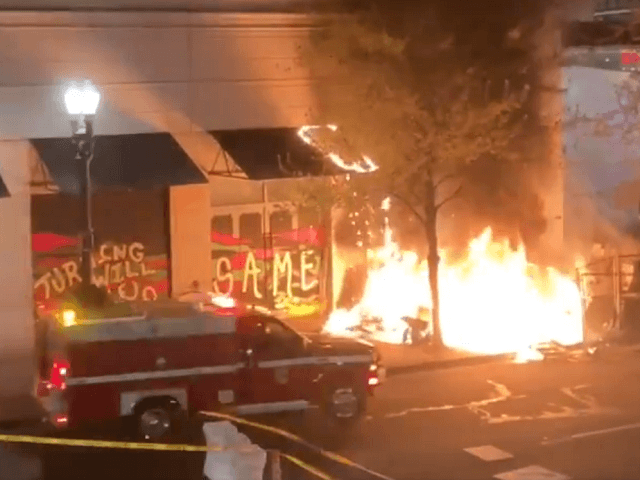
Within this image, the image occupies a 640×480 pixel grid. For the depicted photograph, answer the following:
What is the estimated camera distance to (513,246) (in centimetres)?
2184

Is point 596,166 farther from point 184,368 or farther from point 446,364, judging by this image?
point 184,368

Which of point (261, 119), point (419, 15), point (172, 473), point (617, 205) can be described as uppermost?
point (419, 15)

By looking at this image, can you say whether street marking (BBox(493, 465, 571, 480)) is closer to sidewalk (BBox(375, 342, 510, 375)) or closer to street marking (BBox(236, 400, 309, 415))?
street marking (BBox(236, 400, 309, 415))

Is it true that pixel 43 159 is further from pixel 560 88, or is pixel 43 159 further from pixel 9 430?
pixel 560 88

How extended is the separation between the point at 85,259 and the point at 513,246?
8.03m

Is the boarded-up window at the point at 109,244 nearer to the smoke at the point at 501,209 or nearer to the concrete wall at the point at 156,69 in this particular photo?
the concrete wall at the point at 156,69

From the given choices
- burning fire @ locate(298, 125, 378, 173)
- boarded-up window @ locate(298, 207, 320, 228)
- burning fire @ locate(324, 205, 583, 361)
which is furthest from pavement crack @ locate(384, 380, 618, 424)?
boarded-up window @ locate(298, 207, 320, 228)

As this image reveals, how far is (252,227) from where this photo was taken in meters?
21.0

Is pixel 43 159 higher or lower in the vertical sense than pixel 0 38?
lower

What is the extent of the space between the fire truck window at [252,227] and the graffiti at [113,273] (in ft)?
5.19

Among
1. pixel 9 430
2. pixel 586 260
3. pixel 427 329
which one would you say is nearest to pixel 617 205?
pixel 586 260

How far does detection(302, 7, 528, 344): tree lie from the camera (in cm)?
1864

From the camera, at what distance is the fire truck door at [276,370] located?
1474 cm

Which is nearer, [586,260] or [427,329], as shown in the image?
[427,329]
